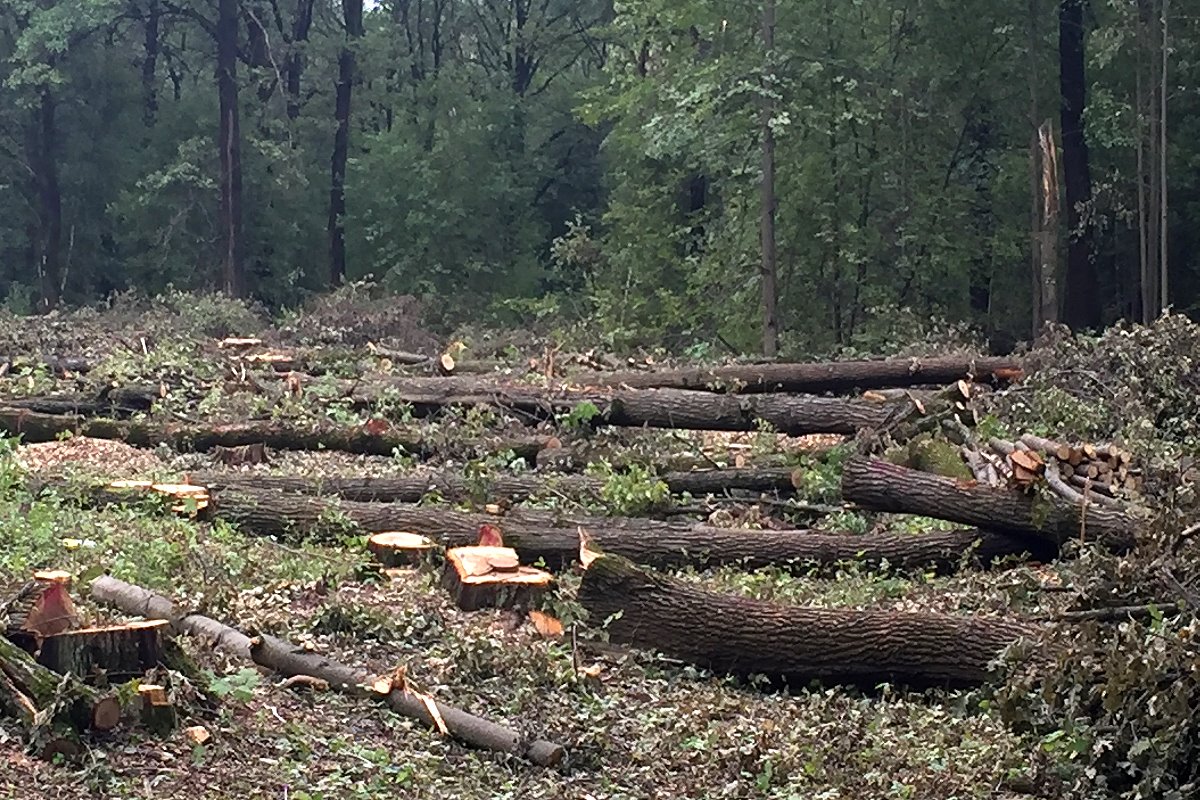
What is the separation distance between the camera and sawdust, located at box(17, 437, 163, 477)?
11.3m

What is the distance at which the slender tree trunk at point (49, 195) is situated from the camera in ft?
101

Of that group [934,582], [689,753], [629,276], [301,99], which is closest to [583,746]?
[689,753]

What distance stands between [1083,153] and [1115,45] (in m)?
2.34

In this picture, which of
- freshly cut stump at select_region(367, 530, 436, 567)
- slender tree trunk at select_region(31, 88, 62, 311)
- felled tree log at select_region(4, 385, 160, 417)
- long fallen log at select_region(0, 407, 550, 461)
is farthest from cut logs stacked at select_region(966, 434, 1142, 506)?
slender tree trunk at select_region(31, 88, 62, 311)

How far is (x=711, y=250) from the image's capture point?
2538 centimetres

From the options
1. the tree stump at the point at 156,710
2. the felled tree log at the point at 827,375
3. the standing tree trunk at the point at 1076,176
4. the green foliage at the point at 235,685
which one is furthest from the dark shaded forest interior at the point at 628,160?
the tree stump at the point at 156,710

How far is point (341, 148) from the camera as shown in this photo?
33.4 m

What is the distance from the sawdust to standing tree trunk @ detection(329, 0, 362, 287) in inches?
787

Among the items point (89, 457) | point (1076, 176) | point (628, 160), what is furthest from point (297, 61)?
point (89, 457)

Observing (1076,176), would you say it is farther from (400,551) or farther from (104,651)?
(104,651)

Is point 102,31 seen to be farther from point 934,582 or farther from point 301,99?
point 934,582

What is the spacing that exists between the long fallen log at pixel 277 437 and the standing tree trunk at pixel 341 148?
783 inches

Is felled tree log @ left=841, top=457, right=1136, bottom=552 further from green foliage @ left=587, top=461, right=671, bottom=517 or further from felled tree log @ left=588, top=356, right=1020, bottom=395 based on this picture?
felled tree log @ left=588, top=356, right=1020, bottom=395

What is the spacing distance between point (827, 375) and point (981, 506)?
20.1 feet
